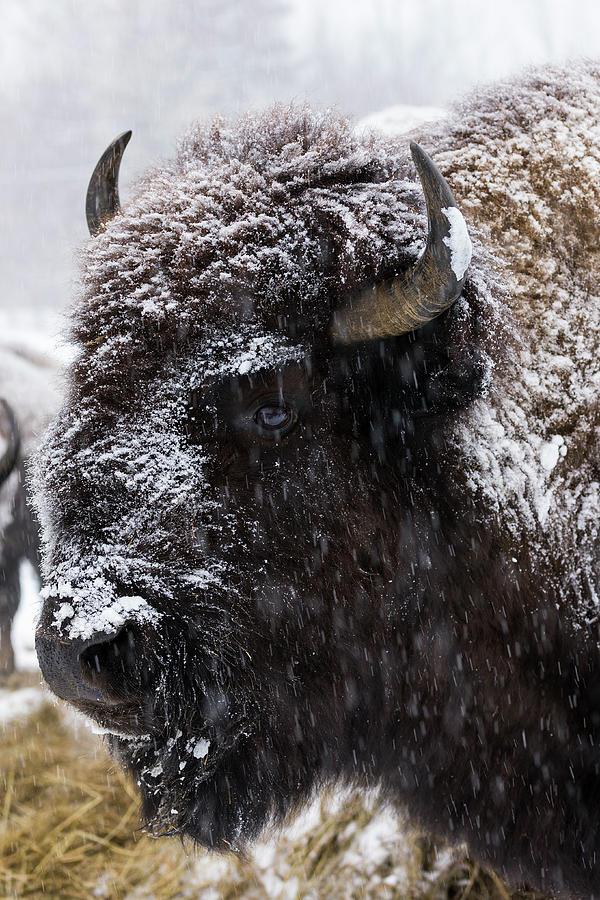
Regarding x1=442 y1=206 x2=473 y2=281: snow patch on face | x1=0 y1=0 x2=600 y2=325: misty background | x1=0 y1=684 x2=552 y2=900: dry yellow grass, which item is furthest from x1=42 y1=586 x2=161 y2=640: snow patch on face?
x1=0 y1=0 x2=600 y2=325: misty background

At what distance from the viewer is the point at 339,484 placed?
188cm

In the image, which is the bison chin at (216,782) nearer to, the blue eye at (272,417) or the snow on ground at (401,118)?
the blue eye at (272,417)

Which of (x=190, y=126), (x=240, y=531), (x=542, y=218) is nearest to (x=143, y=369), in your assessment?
(x=240, y=531)

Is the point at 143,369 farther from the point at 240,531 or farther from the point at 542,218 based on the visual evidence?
the point at 542,218

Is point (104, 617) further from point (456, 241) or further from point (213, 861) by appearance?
point (213, 861)

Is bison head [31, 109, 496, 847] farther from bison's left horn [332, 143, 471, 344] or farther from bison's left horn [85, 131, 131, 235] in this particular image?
bison's left horn [85, 131, 131, 235]

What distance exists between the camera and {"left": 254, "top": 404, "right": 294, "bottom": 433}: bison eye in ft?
5.93

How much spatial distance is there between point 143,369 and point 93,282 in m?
0.33

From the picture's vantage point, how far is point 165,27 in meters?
19.9

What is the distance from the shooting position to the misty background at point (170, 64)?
15492 mm

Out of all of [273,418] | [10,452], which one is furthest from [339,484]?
[10,452]

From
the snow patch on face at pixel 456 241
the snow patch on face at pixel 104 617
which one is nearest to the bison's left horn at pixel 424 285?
the snow patch on face at pixel 456 241

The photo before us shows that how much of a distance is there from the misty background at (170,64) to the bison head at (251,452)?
43.1ft

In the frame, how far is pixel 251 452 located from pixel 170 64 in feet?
69.9
